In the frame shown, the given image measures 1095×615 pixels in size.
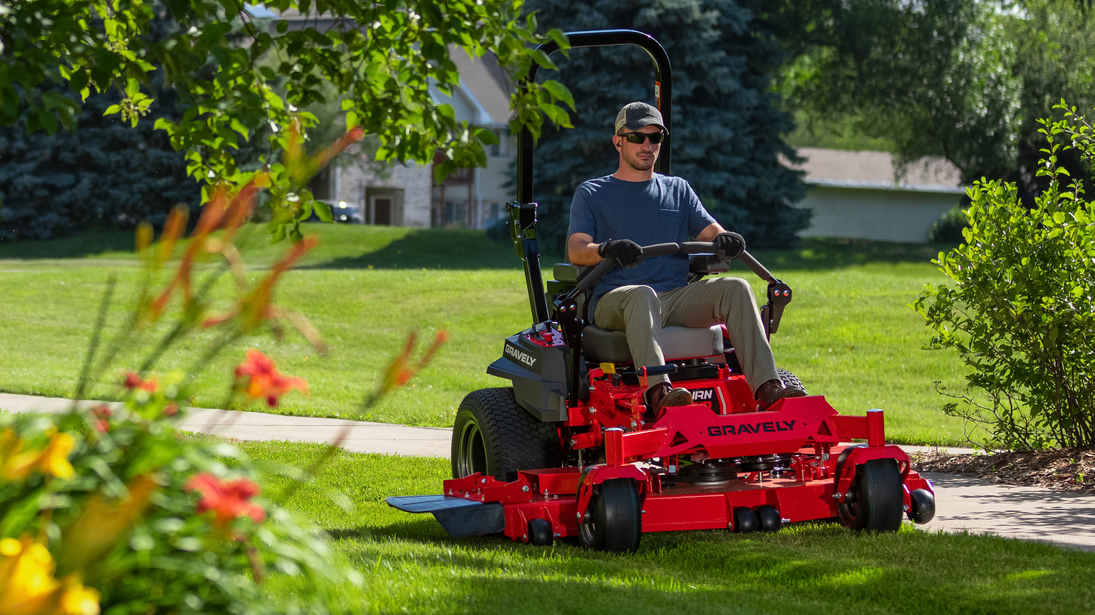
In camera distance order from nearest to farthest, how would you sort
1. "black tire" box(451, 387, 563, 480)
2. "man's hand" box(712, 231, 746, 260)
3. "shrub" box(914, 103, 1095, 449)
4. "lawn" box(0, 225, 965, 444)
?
"man's hand" box(712, 231, 746, 260)
"black tire" box(451, 387, 563, 480)
"shrub" box(914, 103, 1095, 449)
"lawn" box(0, 225, 965, 444)

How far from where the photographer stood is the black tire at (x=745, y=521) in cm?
491

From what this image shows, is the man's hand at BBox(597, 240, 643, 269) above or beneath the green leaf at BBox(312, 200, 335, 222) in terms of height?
beneath

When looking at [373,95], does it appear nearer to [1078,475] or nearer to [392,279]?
[1078,475]

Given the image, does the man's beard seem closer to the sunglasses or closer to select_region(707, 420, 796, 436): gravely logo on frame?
the sunglasses

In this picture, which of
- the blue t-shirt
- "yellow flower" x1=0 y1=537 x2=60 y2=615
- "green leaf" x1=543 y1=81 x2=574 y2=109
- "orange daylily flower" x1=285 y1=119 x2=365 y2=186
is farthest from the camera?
the blue t-shirt

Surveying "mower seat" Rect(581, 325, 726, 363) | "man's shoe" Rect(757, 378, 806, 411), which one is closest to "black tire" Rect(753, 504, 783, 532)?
"man's shoe" Rect(757, 378, 806, 411)

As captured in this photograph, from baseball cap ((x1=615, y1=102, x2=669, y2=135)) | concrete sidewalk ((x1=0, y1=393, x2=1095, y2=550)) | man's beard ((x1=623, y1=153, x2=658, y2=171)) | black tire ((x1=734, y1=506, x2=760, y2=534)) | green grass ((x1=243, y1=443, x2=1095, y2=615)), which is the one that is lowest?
concrete sidewalk ((x1=0, y1=393, x2=1095, y2=550))

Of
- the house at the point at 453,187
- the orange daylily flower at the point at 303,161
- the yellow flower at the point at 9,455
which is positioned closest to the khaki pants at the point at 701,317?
the orange daylily flower at the point at 303,161

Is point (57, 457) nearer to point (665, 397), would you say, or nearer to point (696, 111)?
point (665, 397)

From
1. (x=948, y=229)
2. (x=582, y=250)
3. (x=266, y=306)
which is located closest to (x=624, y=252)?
(x=582, y=250)

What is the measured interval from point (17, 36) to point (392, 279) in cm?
1804

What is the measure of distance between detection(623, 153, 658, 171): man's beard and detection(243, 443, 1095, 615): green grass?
1816mm

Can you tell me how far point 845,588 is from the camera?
166 inches

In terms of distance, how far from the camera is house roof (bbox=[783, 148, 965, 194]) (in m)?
45.6
